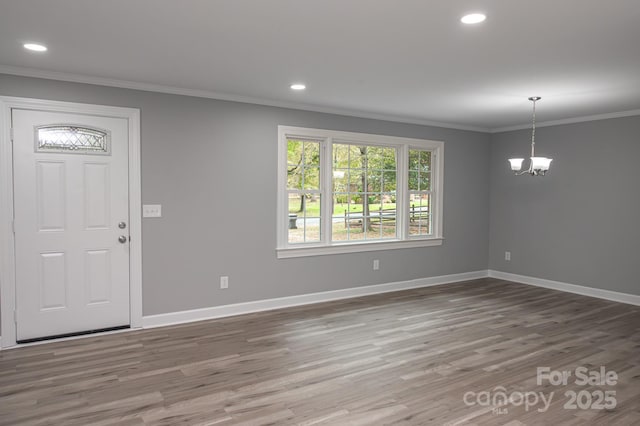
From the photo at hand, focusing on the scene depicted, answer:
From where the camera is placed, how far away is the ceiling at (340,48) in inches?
97.4

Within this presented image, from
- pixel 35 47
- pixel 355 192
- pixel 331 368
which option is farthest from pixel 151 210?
pixel 355 192

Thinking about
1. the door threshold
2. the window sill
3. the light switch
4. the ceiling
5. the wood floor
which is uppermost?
the ceiling

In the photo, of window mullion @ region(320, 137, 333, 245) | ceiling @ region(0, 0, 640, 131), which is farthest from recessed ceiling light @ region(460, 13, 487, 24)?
window mullion @ region(320, 137, 333, 245)

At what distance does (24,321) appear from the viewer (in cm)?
381

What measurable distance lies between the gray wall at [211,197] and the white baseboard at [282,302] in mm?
69

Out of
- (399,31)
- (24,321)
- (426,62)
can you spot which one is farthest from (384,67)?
(24,321)

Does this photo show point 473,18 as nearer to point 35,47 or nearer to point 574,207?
point 35,47

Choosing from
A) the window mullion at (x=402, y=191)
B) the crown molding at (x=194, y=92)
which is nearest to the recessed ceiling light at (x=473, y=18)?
the crown molding at (x=194, y=92)

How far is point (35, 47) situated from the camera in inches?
124

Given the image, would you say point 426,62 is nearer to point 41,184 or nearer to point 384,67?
point 384,67

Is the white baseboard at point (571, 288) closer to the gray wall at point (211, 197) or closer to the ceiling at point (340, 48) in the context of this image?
the ceiling at point (340, 48)

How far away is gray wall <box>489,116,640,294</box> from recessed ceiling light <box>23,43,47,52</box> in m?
6.15

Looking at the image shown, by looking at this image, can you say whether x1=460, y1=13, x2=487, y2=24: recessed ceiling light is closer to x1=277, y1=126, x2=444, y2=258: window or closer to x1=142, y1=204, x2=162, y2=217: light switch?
x1=277, y1=126, x2=444, y2=258: window

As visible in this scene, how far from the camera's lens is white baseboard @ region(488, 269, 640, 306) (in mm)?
5488
